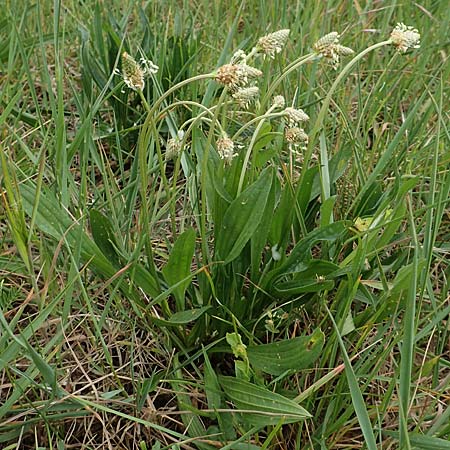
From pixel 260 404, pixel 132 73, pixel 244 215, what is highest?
pixel 132 73

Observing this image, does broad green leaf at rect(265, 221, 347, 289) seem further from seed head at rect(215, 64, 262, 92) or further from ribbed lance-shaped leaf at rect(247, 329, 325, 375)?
seed head at rect(215, 64, 262, 92)

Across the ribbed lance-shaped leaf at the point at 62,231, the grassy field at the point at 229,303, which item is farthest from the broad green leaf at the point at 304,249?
the ribbed lance-shaped leaf at the point at 62,231

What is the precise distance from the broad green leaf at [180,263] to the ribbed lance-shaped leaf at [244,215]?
0.24 ft

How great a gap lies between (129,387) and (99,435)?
0.11m

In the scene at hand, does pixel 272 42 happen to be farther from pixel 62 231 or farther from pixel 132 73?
pixel 62 231

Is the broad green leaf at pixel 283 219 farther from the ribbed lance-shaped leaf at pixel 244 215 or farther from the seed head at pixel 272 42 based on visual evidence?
the seed head at pixel 272 42

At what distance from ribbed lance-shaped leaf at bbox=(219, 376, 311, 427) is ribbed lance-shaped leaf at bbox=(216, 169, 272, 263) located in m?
0.22

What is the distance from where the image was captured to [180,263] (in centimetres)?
121

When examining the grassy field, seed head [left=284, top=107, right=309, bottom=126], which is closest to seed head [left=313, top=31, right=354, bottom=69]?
the grassy field

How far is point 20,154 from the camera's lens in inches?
63.6

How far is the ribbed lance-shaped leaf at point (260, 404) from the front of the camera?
3.54 ft

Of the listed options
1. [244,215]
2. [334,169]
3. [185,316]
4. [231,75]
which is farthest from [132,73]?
[334,169]

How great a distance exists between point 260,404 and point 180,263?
283 mm

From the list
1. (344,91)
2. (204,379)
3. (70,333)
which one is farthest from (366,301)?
(344,91)
